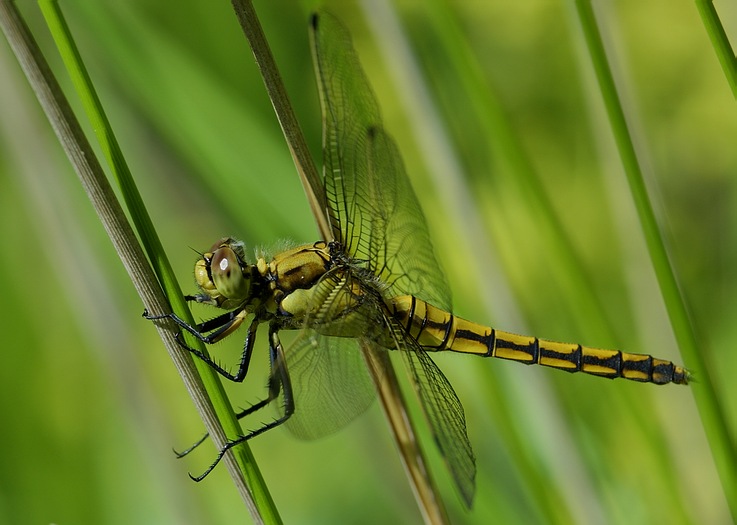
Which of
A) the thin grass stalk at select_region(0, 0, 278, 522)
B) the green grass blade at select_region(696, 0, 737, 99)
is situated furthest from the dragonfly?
the green grass blade at select_region(696, 0, 737, 99)

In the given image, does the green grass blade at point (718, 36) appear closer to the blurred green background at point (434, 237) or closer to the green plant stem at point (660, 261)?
the green plant stem at point (660, 261)

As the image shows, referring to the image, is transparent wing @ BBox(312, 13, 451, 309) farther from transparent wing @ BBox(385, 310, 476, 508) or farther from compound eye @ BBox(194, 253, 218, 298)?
compound eye @ BBox(194, 253, 218, 298)

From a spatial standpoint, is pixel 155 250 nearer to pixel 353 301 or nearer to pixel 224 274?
pixel 224 274

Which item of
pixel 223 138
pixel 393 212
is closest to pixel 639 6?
pixel 393 212

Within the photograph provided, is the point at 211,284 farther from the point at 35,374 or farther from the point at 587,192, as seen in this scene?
the point at 587,192

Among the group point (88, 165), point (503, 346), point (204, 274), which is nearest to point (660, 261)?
point (503, 346)

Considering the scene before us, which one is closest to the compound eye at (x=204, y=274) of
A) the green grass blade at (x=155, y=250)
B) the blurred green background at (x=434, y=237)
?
the blurred green background at (x=434, y=237)
